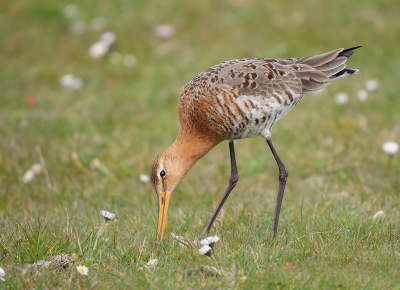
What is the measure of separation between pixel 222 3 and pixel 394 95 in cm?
442

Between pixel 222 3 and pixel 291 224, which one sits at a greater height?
pixel 222 3

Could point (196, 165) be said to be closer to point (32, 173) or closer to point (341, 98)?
point (32, 173)

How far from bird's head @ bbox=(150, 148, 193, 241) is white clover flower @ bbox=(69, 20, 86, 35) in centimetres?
690

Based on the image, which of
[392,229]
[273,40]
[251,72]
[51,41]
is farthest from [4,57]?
[392,229]

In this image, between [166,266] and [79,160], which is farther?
[79,160]

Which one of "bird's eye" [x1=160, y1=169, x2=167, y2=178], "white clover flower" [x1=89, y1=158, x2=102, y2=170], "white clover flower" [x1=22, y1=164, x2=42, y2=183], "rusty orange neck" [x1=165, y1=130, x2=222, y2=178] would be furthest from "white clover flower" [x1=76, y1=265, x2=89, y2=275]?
"white clover flower" [x1=22, y1=164, x2=42, y2=183]

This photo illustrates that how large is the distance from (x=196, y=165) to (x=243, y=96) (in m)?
2.47

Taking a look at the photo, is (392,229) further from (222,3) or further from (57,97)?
(222,3)

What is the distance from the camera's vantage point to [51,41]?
10.2 meters

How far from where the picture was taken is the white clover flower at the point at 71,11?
35.9 ft

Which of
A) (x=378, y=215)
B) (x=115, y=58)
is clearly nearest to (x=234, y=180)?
(x=378, y=215)

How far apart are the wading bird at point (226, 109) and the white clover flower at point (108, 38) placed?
218 inches

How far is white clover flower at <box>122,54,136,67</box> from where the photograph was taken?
9.40 metres

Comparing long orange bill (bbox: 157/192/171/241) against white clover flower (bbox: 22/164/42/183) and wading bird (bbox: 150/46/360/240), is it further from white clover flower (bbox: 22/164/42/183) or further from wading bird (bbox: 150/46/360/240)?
white clover flower (bbox: 22/164/42/183)
